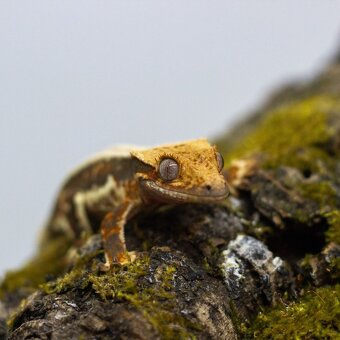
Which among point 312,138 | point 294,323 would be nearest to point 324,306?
point 294,323

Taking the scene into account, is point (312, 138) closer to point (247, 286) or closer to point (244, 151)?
point (244, 151)

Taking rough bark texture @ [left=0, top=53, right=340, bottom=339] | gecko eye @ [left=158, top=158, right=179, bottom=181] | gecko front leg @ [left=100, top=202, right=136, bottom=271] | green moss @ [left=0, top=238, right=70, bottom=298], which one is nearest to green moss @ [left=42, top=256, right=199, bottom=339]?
rough bark texture @ [left=0, top=53, right=340, bottom=339]

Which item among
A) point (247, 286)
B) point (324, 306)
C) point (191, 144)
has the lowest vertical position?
point (324, 306)

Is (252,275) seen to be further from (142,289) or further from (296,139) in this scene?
(296,139)

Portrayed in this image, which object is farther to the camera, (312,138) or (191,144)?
(312,138)

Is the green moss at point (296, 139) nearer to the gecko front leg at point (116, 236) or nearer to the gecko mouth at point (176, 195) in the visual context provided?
the gecko mouth at point (176, 195)

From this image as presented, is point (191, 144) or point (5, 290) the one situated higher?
point (191, 144)

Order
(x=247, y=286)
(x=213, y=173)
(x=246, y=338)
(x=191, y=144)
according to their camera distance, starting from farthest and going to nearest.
A: (x=191, y=144), (x=213, y=173), (x=247, y=286), (x=246, y=338)

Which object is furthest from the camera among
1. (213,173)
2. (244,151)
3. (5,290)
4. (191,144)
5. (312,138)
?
(244,151)
